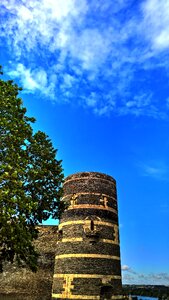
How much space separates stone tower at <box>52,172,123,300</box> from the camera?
1941 cm

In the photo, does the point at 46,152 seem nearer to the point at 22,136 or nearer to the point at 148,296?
the point at 22,136

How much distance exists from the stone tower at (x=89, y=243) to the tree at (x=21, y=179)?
5.21 metres

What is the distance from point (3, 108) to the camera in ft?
40.2

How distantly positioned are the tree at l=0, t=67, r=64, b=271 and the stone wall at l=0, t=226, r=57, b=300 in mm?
12155

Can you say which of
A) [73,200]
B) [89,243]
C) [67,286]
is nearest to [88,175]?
[73,200]

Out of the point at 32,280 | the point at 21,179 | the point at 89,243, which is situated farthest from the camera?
the point at 32,280

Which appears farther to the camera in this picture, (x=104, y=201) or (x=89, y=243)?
(x=104, y=201)

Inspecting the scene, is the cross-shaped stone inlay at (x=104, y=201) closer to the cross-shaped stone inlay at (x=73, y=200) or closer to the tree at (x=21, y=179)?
the cross-shaped stone inlay at (x=73, y=200)

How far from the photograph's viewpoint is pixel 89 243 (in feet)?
67.1

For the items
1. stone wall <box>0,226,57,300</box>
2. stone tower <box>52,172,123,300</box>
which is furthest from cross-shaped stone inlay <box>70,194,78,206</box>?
stone wall <box>0,226,57,300</box>

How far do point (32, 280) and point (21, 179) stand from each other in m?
15.8

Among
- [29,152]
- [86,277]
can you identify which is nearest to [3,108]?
Answer: [29,152]

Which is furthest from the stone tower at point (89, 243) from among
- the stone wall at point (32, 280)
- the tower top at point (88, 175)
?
the stone wall at point (32, 280)

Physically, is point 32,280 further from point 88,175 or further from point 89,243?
point 88,175
